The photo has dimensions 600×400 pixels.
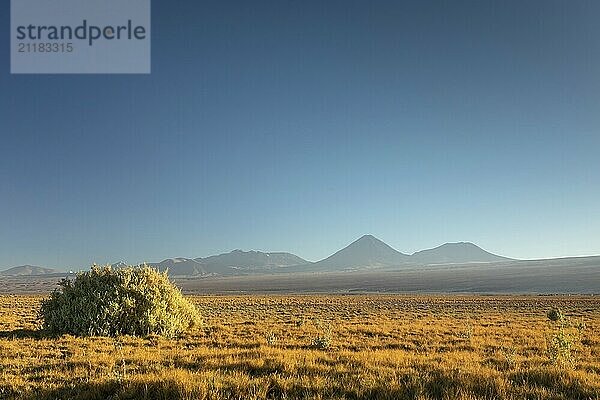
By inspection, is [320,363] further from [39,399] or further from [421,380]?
[39,399]

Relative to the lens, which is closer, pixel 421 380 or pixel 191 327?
pixel 421 380

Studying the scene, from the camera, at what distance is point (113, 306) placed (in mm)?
16094

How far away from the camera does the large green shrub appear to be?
16.1 metres

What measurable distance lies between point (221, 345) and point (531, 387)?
9.19 meters

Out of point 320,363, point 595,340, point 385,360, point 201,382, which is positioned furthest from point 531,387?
point 595,340

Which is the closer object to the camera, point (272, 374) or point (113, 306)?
point (272, 374)

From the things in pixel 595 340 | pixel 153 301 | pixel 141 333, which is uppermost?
pixel 153 301

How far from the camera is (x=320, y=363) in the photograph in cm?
1016

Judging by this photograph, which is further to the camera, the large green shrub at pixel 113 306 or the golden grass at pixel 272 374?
the large green shrub at pixel 113 306

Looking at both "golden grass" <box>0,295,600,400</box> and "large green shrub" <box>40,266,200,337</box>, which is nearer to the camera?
"golden grass" <box>0,295,600,400</box>

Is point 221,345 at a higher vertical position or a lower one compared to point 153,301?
lower

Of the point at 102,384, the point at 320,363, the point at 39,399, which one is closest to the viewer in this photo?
the point at 39,399

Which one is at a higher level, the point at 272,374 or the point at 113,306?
the point at 113,306

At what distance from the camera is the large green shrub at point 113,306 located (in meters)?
16.1
